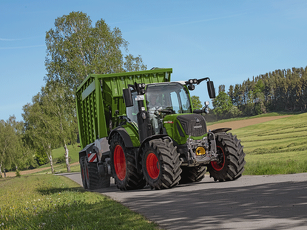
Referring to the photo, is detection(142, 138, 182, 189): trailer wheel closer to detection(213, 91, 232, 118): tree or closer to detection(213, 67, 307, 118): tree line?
detection(213, 67, 307, 118): tree line

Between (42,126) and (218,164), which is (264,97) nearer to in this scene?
(42,126)

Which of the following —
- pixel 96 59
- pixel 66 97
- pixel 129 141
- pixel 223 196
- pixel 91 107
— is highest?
pixel 96 59

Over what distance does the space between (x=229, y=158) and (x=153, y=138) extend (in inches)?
78.1

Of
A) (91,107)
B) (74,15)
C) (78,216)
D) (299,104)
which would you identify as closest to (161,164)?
(78,216)

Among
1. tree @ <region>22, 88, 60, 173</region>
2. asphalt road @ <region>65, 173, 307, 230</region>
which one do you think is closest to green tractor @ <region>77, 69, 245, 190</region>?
asphalt road @ <region>65, 173, 307, 230</region>

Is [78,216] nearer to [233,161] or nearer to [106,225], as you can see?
[106,225]

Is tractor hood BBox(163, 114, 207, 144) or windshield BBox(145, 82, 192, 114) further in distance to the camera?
windshield BBox(145, 82, 192, 114)

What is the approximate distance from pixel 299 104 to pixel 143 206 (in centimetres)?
8469

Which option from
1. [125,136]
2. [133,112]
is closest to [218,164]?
[125,136]

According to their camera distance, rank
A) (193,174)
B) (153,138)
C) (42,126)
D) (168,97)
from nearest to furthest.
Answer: (153,138) → (168,97) → (193,174) → (42,126)

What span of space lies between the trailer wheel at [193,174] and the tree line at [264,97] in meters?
77.5

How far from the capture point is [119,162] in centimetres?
1029

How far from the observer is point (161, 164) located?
8.23 m

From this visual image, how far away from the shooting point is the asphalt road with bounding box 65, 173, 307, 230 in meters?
4.56
